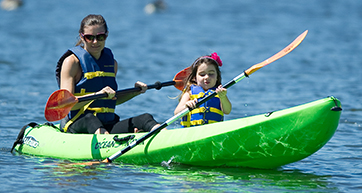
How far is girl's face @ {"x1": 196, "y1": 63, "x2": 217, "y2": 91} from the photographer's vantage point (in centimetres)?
543

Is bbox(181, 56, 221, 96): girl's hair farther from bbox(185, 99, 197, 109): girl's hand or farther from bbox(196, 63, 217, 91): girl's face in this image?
bbox(185, 99, 197, 109): girl's hand

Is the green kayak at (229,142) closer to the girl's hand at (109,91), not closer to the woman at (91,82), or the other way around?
the woman at (91,82)

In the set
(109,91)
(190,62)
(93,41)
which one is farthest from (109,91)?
(190,62)

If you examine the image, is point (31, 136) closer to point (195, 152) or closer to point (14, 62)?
point (195, 152)

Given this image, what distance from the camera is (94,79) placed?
18.4ft

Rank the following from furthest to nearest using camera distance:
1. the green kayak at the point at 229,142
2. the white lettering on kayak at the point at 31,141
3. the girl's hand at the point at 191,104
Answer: the white lettering on kayak at the point at 31,141 < the girl's hand at the point at 191,104 < the green kayak at the point at 229,142

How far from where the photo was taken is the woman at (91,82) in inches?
218

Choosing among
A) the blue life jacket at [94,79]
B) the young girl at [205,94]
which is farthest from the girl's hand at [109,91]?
the young girl at [205,94]

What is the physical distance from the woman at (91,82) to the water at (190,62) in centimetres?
47

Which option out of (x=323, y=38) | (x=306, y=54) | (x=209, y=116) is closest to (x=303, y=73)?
(x=306, y=54)

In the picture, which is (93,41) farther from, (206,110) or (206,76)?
(206,110)

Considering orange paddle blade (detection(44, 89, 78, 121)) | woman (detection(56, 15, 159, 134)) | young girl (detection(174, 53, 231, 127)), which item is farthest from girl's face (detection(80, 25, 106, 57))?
young girl (detection(174, 53, 231, 127))

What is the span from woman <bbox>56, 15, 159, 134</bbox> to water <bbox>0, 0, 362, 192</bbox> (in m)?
0.47

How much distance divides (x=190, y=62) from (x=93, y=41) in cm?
697
